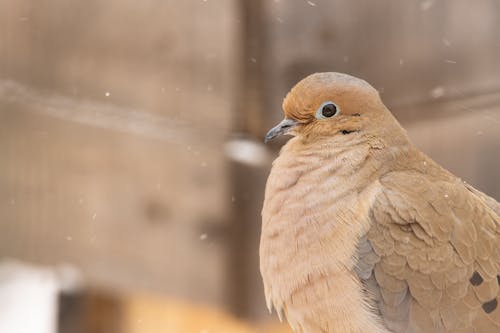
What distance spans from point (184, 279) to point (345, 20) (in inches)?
41.3

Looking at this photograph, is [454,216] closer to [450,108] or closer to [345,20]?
[450,108]

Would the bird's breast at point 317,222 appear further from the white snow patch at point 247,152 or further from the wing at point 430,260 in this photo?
the white snow patch at point 247,152

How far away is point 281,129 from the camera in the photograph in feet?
4.95

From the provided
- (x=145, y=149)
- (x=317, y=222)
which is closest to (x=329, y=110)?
(x=317, y=222)

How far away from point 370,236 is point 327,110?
0.72 feet

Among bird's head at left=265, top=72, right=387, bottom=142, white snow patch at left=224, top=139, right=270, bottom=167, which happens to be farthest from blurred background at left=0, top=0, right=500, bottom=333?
bird's head at left=265, top=72, right=387, bottom=142

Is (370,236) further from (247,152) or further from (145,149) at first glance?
(145,149)

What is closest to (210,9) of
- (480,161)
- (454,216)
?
(480,161)

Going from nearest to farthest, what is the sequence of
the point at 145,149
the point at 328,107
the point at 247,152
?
1. the point at 328,107
2. the point at 247,152
3. the point at 145,149

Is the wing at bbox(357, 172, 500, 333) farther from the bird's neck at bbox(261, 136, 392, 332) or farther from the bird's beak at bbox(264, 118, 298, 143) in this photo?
the bird's beak at bbox(264, 118, 298, 143)

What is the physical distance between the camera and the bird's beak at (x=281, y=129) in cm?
149

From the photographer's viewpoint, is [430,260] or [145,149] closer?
[430,260]

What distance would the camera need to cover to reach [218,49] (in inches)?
116

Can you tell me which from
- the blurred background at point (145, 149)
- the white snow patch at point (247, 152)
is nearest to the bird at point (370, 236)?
the blurred background at point (145, 149)
